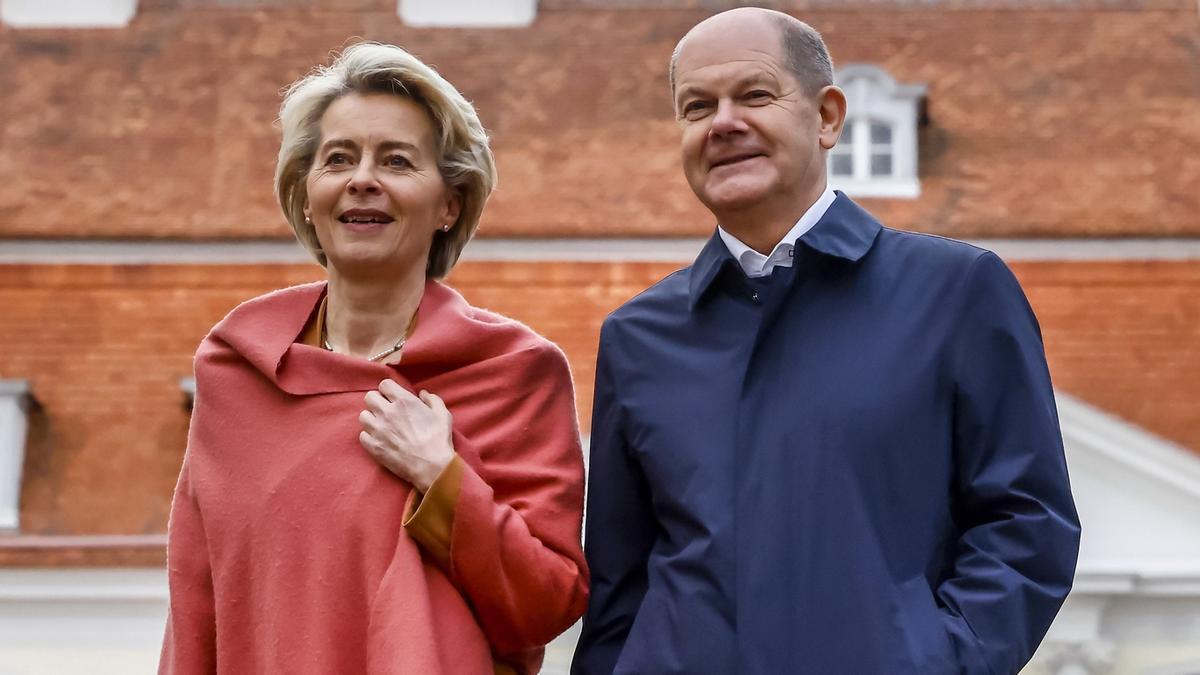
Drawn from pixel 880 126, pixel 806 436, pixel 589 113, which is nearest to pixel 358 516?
pixel 806 436

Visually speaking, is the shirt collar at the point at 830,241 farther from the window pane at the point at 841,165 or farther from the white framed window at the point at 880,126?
the window pane at the point at 841,165

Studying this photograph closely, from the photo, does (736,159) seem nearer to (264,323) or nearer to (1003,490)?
(1003,490)

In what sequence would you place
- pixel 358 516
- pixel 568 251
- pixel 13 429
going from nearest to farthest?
pixel 358 516 → pixel 13 429 → pixel 568 251

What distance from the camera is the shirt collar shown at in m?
3.00

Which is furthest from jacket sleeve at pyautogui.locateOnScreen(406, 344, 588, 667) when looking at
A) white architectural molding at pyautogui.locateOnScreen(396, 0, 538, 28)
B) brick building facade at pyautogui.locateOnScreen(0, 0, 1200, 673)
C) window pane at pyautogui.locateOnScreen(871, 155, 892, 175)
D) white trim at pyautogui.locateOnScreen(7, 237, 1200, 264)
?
white architectural molding at pyautogui.locateOnScreen(396, 0, 538, 28)

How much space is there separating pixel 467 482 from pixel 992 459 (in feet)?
2.74

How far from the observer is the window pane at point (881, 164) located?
16031mm

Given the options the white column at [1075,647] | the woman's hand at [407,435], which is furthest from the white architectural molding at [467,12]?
the woman's hand at [407,435]

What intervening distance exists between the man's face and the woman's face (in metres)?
0.46

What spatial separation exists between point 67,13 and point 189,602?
1527 cm

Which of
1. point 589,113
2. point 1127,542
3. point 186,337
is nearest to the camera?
point 1127,542

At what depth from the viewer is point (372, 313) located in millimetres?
3215

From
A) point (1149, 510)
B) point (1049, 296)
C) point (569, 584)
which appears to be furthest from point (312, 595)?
point (1049, 296)

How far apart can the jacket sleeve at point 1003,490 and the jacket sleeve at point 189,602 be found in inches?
47.4
